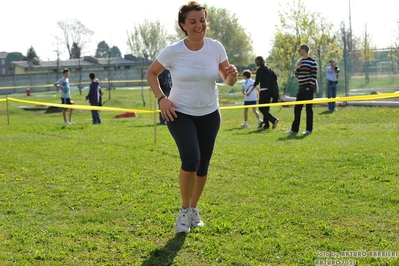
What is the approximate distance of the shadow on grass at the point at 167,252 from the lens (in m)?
4.06

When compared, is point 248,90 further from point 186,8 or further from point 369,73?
point 369,73

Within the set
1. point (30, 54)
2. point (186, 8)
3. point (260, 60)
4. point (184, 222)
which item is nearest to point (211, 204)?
point (184, 222)

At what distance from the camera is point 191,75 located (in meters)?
4.64

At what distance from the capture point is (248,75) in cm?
1491

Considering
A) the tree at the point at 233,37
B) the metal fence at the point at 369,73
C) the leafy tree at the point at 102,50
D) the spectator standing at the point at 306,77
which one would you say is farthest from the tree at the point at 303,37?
the leafy tree at the point at 102,50

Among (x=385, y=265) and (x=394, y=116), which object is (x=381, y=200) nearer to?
(x=385, y=265)

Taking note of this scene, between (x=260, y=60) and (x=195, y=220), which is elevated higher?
(x=260, y=60)

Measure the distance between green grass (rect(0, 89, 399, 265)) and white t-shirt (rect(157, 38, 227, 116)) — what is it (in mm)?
1117

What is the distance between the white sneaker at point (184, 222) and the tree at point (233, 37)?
76764mm

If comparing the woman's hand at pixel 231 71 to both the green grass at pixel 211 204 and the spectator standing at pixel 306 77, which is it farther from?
the spectator standing at pixel 306 77

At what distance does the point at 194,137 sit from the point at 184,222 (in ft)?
2.49

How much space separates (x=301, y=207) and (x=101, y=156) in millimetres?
4842

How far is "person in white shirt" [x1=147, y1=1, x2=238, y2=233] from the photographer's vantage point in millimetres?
4637

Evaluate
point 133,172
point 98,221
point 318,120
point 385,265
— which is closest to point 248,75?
point 318,120
